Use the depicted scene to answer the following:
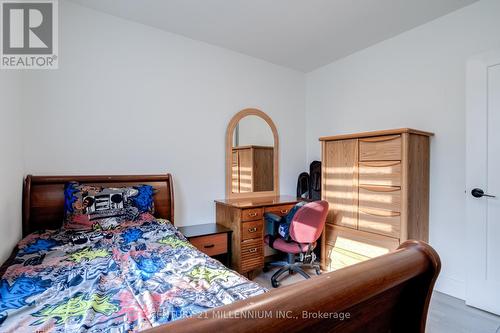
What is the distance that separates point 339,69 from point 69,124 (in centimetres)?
326

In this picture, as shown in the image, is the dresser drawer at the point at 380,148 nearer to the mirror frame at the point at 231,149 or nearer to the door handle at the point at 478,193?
the door handle at the point at 478,193

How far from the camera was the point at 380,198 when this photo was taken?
2357 millimetres

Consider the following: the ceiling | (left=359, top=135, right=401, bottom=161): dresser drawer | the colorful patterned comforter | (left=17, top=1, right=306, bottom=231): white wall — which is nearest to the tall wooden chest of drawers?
(left=359, top=135, right=401, bottom=161): dresser drawer

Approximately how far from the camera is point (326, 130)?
11.6 feet

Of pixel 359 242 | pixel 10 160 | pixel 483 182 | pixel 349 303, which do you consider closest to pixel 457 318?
pixel 359 242

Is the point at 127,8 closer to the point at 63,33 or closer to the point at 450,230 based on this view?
the point at 63,33

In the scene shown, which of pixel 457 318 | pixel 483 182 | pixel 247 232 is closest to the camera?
pixel 457 318

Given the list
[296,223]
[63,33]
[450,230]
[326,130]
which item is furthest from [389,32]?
[63,33]

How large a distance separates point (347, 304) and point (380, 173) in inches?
80.4

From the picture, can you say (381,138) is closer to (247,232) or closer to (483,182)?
(483,182)

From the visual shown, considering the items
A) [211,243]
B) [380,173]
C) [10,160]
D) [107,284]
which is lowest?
[211,243]

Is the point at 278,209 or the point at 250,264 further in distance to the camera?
the point at 278,209

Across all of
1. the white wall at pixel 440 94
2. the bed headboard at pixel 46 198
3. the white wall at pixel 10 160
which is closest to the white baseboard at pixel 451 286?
the white wall at pixel 440 94

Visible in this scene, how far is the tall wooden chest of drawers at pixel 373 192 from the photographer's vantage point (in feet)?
7.26
